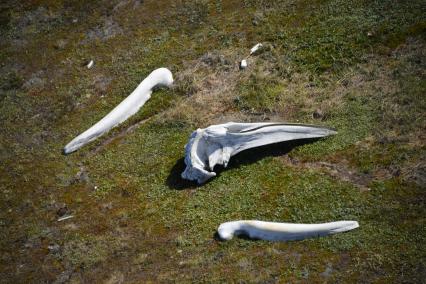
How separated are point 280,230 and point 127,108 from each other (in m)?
8.41

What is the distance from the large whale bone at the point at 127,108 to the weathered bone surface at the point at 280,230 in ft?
23.2

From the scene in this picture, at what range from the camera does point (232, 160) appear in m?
17.0

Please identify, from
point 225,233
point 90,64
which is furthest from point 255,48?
point 225,233

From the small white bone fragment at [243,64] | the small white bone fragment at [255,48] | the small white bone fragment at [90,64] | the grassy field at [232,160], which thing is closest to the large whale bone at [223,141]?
the grassy field at [232,160]

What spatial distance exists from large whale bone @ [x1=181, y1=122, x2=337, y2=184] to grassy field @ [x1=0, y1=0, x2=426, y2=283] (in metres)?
0.51

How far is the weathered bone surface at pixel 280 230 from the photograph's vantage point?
46.3ft

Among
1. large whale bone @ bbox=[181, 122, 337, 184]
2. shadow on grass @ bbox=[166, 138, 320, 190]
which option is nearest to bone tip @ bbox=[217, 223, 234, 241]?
large whale bone @ bbox=[181, 122, 337, 184]

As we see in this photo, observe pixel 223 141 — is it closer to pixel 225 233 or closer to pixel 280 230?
pixel 225 233

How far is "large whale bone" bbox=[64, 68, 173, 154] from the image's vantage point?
1938 cm

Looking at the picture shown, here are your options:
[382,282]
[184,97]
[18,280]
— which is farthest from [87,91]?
[382,282]

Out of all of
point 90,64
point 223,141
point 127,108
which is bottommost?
point 127,108

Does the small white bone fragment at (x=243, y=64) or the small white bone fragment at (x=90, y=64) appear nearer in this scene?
the small white bone fragment at (x=243, y=64)

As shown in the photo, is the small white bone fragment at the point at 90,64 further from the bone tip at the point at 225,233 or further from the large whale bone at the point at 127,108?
the bone tip at the point at 225,233

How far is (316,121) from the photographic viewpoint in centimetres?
1767
